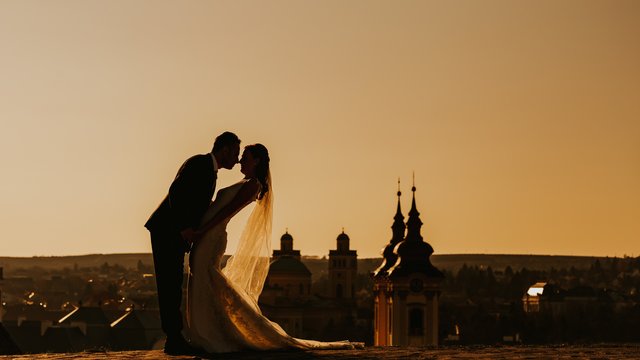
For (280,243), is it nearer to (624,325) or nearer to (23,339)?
(624,325)

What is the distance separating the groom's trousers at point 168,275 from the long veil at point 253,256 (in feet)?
4.43

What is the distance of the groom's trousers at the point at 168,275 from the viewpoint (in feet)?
49.9

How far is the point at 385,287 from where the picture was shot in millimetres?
106875

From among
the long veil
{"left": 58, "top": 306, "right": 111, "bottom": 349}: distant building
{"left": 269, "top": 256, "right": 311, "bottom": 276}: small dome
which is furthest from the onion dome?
the long veil

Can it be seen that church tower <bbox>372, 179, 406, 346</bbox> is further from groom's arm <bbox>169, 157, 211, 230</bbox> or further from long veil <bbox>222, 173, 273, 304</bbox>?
groom's arm <bbox>169, 157, 211, 230</bbox>

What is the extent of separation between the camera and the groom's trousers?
15219 mm

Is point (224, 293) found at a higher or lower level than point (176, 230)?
lower

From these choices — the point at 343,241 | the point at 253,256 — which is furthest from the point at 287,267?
the point at 253,256

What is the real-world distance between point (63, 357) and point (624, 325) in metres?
149

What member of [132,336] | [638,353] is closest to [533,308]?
[132,336]

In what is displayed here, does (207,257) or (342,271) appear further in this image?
(342,271)

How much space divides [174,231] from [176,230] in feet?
0.08

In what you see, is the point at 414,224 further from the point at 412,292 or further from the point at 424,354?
the point at 424,354

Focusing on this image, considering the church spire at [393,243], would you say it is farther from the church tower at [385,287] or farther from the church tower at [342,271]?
the church tower at [342,271]
